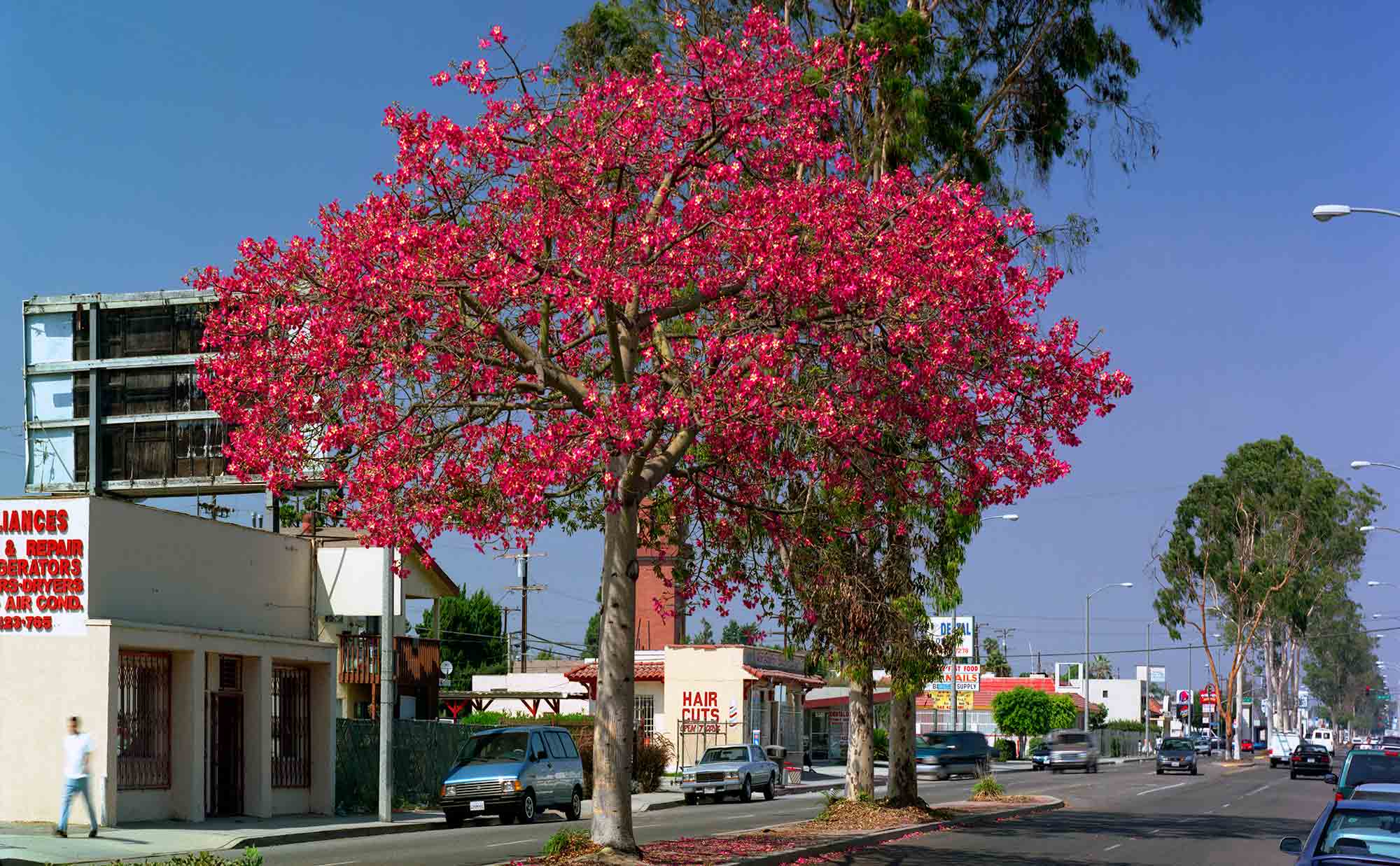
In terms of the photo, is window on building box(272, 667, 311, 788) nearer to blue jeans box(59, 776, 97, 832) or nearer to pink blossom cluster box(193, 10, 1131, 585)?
A: blue jeans box(59, 776, 97, 832)

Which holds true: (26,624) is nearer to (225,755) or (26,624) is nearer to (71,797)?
(71,797)

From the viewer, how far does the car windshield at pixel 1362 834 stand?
38.7 ft

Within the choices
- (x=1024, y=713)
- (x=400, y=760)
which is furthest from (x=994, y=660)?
(x=400, y=760)

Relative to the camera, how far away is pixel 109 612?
25844 mm

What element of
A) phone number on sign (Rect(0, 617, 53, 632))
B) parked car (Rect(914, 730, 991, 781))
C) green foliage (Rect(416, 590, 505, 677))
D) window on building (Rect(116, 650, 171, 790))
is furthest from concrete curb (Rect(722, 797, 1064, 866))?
green foliage (Rect(416, 590, 505, 677))

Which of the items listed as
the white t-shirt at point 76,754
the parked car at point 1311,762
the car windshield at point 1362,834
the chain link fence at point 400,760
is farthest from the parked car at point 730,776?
the car windshield at point 1362,834

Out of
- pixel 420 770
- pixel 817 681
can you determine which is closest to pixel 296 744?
pixel 420 770

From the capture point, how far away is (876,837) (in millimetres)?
24531

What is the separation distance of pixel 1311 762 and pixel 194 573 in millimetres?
49850

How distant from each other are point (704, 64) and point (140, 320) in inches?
993

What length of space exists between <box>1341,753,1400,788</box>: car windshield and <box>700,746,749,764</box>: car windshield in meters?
18.3

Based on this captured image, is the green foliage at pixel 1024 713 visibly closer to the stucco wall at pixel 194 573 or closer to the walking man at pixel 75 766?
the stucco wall at pixel 194 573

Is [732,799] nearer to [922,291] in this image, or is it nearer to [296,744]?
[296,744]

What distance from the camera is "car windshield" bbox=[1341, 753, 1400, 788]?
91.5 ft
